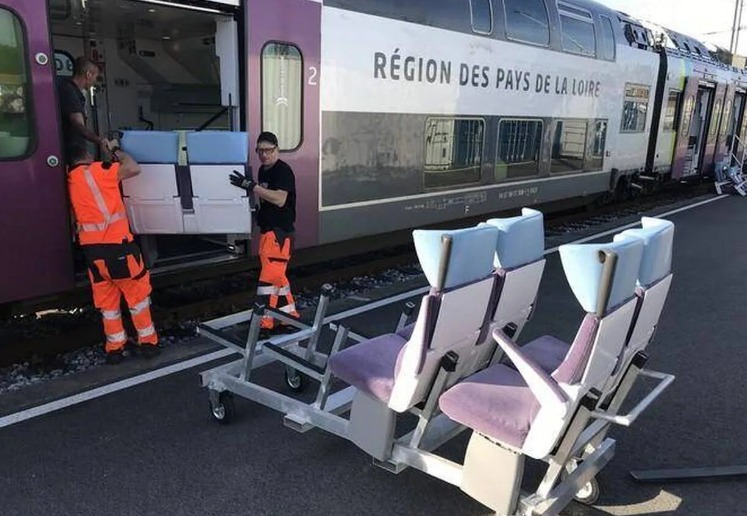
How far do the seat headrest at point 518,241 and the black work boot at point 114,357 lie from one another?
2.88 metres

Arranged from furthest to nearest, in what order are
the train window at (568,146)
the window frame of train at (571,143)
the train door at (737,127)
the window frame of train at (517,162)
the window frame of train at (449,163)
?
1. the train door at (737,127)
2. the train window at (568,146)
3. the window frame of train at (571,143)
4. the window frame of train at (517,162)
5. the window frame of train at (449,163)

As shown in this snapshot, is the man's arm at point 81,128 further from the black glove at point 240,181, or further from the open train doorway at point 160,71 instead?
the black glove at point 240,181

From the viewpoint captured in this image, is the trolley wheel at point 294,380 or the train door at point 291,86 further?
the train door at point 291,86

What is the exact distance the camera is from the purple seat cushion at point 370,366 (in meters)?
2.92

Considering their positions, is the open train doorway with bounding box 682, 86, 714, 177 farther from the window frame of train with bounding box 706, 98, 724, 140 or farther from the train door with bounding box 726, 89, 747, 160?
the train door with bounding box 726, 89, 747, 160

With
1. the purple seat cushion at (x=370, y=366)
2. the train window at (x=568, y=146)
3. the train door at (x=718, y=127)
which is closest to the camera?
the purple seat cushion at (x=370, y=366)

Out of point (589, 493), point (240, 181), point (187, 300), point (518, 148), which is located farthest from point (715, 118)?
point (589, 493)

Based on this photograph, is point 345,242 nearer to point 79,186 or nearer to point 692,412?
point 79,186

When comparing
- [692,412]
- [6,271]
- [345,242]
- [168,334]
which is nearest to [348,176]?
[345,242]

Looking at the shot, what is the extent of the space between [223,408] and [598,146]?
355 inches

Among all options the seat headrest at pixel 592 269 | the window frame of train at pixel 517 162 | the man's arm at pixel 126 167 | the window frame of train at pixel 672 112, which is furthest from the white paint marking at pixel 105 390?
the window frame of train at pixel 672 112

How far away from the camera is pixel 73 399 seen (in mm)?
4027

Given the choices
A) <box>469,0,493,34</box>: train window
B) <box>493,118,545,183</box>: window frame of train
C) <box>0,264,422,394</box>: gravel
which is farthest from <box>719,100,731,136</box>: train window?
<box>0,264,422,394</box>: gravel

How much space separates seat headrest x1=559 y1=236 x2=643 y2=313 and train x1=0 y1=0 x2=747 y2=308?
298 centimetres
